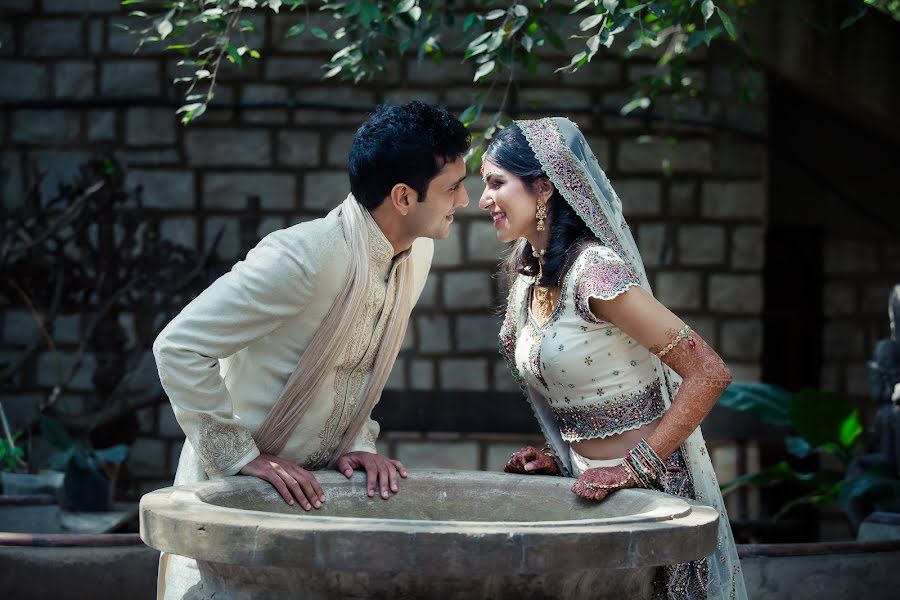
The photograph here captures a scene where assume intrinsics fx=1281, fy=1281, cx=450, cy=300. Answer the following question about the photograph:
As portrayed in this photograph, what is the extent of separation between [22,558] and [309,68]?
10.9ft

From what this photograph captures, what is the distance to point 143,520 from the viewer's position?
2254mm

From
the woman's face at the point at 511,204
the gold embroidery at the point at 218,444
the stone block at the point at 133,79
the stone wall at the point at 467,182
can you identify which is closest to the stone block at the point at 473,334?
the stone wall at the point at 467,182

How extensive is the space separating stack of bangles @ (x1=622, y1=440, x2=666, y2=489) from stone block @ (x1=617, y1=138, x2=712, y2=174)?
3.85 metres

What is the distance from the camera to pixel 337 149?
6391 millimetres

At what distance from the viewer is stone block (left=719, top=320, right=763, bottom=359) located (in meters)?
6.32

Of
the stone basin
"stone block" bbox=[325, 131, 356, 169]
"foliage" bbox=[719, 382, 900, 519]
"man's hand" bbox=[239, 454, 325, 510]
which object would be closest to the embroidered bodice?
the stone basin

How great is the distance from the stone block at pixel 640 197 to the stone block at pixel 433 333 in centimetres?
106

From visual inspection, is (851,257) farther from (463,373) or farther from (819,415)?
(463,373)

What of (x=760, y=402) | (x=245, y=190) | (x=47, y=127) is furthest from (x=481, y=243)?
(x=47, y=127)

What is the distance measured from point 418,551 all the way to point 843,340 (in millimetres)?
5570

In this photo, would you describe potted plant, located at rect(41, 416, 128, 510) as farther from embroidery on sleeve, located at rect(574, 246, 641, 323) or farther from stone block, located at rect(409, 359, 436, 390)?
embroidery on sleeve, located at rect(574, 246, 641, 323)

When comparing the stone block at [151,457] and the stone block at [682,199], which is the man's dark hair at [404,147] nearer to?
the stone block at [682,199]

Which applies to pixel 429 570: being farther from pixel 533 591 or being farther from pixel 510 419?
pixel 510 419

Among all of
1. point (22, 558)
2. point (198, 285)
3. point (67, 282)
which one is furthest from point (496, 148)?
point (67, 282)
